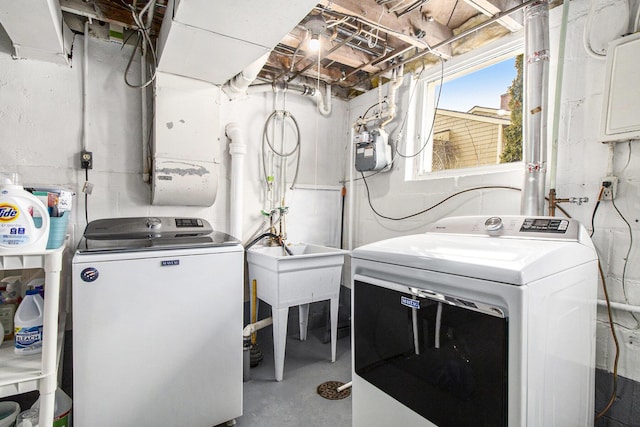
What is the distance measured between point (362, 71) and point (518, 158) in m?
1.52

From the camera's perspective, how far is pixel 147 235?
5.76 ft

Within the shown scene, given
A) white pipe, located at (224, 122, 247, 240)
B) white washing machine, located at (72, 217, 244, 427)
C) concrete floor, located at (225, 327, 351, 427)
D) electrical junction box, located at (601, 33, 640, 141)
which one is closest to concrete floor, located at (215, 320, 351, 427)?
concrete floor, located at (225, 327, 351, 427)

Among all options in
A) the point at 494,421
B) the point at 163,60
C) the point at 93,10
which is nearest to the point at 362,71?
the point at 163,60

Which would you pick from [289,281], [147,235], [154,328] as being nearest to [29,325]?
[154,328]

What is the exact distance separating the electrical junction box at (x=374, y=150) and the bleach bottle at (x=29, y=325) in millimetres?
2168

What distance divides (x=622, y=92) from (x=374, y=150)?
58.6 inches

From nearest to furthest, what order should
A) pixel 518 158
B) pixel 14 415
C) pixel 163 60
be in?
1. pixel 14 415
2. pixel 163 60
3. pixel 518 158

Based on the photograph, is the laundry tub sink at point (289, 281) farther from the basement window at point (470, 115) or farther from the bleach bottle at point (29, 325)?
the bleach bottle at point (29, 325)

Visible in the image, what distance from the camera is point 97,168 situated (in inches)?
81.0

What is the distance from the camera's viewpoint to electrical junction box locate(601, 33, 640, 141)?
1.31m

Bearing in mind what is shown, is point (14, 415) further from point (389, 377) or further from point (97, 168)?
point (389, 377)

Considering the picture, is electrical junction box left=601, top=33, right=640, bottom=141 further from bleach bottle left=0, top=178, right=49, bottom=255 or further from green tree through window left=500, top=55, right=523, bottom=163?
bleach bottle left=0, top=178, right=49, bottom=255

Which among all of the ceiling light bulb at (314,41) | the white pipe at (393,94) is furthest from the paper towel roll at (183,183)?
the white pipe at (393,94)

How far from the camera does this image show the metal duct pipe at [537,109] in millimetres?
1582
